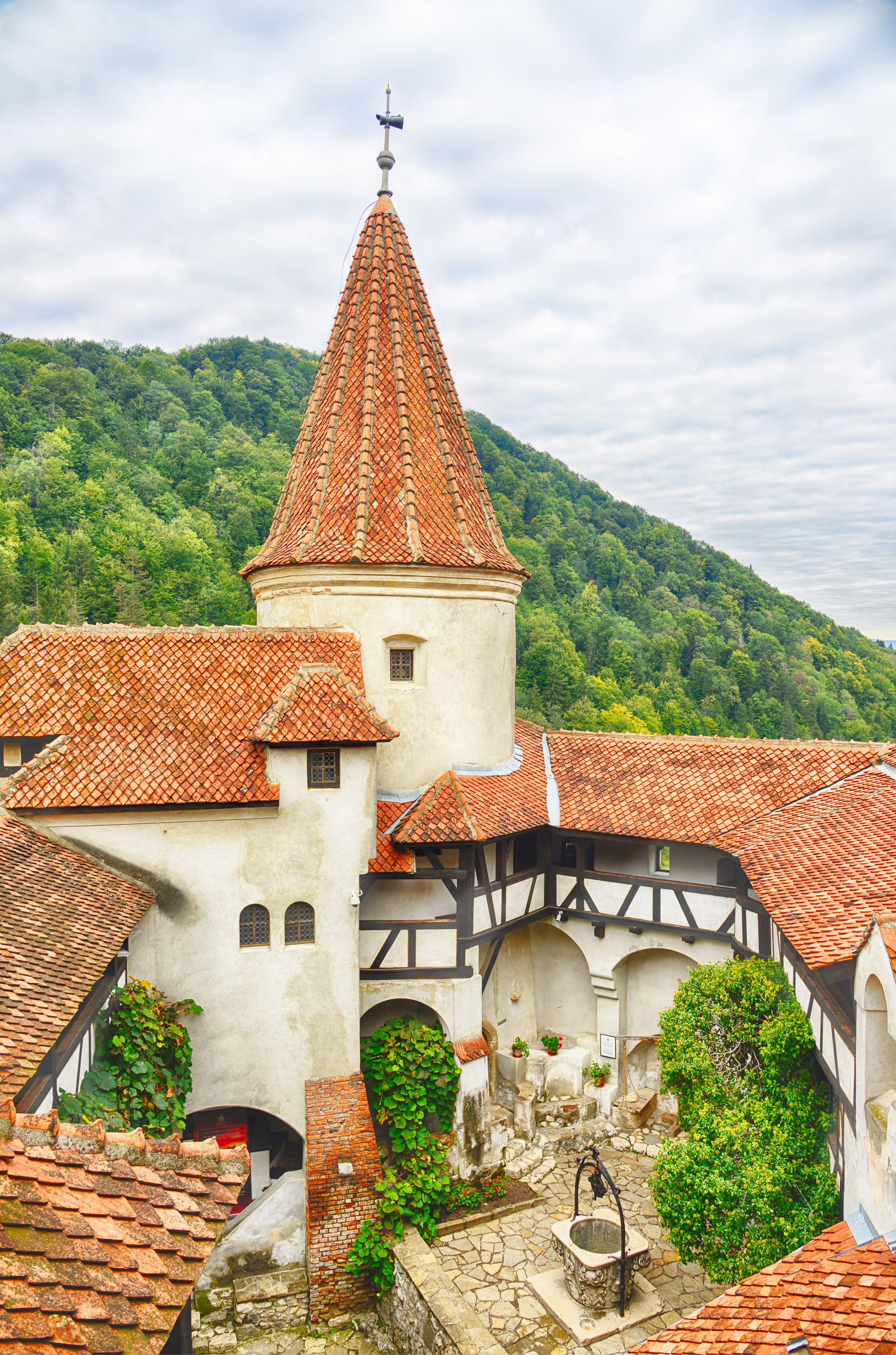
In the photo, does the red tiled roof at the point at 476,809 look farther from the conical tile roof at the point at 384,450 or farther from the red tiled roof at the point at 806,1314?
the red tiled roof at the point at 806,1314

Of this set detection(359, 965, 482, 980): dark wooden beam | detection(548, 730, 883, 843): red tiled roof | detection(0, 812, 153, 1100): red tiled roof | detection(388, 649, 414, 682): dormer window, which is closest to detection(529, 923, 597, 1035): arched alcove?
detection(548, 730, 883, 843): red tiled roof

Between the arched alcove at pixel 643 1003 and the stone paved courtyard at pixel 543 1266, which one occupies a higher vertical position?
the arched alcove at pixel 643 1003

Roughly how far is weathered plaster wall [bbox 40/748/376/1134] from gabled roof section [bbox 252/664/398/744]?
1.68 feet

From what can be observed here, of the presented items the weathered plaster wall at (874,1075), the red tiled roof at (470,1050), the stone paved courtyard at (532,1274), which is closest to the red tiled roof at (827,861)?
the weathered plaster wall at (874,1075)

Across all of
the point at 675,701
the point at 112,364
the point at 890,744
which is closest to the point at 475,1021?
the point at 890,744

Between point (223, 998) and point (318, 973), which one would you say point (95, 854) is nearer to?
point (223, 998)

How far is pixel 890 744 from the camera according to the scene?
56.1 ft

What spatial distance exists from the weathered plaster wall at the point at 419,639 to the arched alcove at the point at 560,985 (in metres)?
4.57

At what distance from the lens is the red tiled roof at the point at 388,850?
14734 mm

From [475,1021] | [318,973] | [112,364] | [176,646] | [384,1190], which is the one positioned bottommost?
[384,1190]

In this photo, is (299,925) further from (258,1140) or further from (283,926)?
(258,1140)

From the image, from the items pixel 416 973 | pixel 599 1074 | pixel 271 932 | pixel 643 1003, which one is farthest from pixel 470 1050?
pixel 643 1003

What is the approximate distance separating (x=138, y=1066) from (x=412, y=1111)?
200 inches

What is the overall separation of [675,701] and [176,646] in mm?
62790
